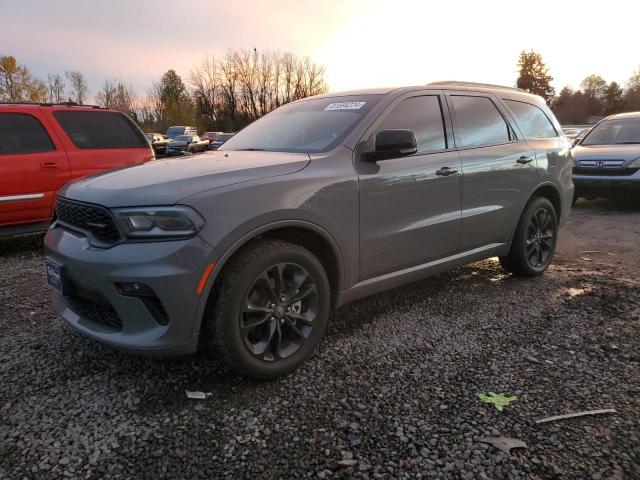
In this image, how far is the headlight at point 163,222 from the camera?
7.82 ft

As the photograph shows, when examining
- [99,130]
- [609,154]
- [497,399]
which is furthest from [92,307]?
[609,154]

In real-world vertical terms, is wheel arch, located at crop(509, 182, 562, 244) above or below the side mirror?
below

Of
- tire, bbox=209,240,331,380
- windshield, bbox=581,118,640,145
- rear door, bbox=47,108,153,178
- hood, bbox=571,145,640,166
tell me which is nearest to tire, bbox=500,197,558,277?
tire, bbox=209,240,331,380

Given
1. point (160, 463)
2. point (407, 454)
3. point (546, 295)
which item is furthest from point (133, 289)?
point (546, 295)

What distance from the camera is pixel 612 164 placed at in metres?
8.38

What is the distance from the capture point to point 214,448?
2.21 m

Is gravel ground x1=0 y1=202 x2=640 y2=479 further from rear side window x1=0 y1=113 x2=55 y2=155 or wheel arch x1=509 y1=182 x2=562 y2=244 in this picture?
rear side window x1=0 y1=113 x2=55 y2=155

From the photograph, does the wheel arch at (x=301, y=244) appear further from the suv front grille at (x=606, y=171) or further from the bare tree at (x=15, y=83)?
the bare tree at (x=15, y=83)

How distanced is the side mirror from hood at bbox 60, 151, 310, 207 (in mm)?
478

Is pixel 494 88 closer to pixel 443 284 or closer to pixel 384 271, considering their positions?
pixel 443 284

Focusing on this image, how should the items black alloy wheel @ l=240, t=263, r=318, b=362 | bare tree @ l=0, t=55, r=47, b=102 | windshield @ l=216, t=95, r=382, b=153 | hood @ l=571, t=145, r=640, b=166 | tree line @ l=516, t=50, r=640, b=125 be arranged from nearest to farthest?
black alloy wheel @ l=240, t=263, r=318, b=362 < windshield @ l=216, t=95, r=382, b=153 < hood @ l=571, t=145, r=640, b=166 < bare tree @ l=0, t=55, r=47, b=102 < tree line @ l=516, t=50, r=640, b=125

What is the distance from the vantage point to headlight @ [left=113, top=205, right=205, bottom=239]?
7.82ft

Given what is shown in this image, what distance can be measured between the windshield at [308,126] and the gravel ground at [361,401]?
1.36 meters

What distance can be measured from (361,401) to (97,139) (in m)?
5.45
